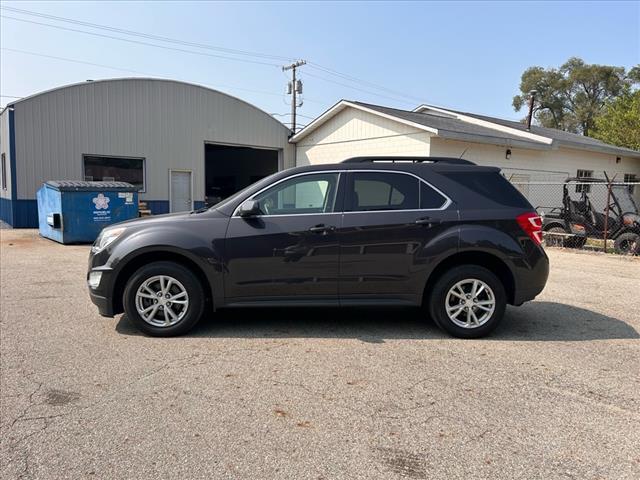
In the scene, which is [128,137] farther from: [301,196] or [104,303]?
[301,196]

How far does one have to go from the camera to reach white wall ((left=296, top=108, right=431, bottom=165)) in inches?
629

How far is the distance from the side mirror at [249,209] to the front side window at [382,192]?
939 millimetres

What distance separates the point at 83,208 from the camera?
42.8 feet

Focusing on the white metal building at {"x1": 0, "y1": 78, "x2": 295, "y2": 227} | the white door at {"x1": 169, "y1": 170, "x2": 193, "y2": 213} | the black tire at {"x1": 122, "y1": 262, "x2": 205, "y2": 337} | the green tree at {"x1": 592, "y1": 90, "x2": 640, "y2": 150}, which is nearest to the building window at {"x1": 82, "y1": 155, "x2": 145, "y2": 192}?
the white metal building at {"x1": 0, "y1": 78, "x2": 295, "y2": 227}

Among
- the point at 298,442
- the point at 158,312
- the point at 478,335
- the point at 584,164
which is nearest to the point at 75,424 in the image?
the point at 298,442

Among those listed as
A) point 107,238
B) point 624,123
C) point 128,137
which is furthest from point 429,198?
point 624,123

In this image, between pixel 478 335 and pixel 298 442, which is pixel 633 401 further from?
pixel 298 442

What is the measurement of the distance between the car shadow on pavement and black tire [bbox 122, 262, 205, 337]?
20 cm

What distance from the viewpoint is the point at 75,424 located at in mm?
Result: 3180

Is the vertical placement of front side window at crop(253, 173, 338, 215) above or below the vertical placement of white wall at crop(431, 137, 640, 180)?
below

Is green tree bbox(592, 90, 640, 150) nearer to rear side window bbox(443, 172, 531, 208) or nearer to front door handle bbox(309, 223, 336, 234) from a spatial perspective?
rear side window bbox(443, 172, 531, 208)

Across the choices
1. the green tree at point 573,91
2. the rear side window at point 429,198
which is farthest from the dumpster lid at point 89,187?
the green tree at point 573,91

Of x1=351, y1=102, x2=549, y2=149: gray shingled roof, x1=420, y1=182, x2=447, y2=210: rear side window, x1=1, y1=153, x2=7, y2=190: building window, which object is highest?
x1=351, y1=102, x2=549, y2=149: gray shingled roof

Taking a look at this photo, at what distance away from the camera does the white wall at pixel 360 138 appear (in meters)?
16.0
